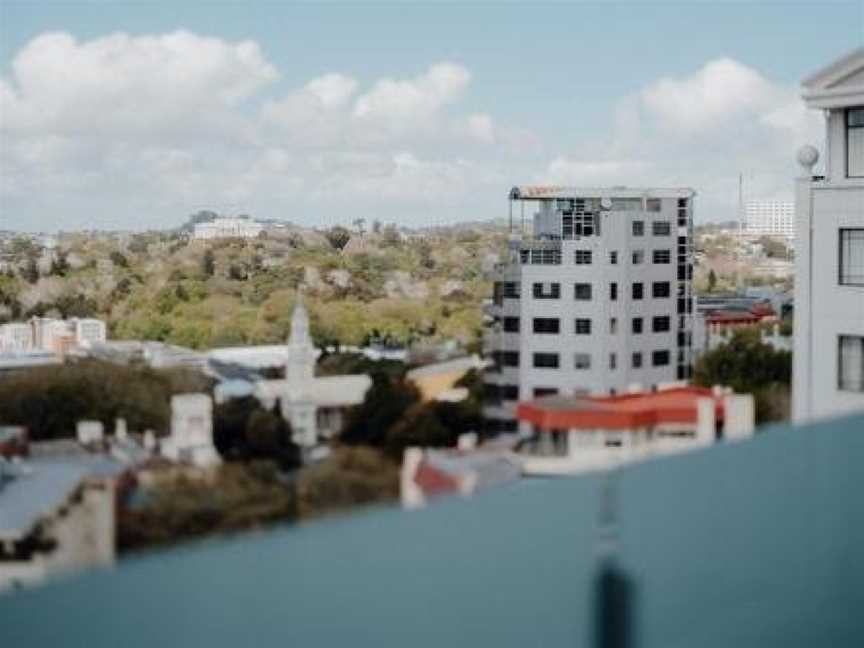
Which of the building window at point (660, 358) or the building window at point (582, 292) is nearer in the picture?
the building window at point (582, 292)

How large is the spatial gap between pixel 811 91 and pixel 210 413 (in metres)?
4.15

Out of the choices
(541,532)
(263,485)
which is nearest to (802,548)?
(541,532)

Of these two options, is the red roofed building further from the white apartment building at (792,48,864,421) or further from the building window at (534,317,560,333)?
the white apartment building at (792,48,864,421)

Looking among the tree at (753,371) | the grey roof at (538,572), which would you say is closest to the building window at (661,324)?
the tree at (753,371)

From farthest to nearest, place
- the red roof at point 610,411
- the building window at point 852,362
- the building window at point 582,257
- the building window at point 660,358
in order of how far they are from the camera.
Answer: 1. the building window at point 852,362
2. the building window at point 660,358
3. the building window at point 582,257
4. the red roof at point 610,411

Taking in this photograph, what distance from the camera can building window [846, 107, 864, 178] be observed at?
7.92 metres

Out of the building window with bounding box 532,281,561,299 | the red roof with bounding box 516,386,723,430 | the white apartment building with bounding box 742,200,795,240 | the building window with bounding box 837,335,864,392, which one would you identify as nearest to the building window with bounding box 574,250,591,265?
the building window with bounding box 532,281,561,299

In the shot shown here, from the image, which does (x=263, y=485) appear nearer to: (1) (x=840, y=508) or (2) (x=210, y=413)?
(2) (x=210, y=413)

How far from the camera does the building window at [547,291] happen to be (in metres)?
4.11

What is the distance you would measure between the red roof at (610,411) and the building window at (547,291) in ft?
1.10

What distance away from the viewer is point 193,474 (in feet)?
10.3

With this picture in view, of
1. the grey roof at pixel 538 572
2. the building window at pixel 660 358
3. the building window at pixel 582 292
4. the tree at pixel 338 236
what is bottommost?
the grey roof at pixel 538 572

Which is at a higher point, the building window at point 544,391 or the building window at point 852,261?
the building window at point 852,261

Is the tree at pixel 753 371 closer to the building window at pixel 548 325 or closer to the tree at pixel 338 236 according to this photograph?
the building window at pixel 548 325
